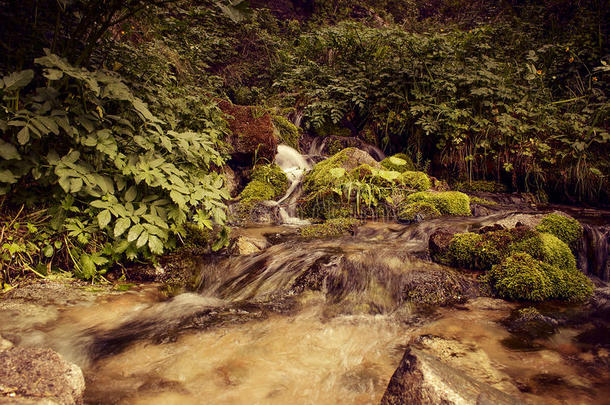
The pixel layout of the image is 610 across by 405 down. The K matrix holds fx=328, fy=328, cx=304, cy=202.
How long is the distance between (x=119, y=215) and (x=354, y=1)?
15046mm

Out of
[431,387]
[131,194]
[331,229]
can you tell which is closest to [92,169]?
[131,194]

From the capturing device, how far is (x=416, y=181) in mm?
6047

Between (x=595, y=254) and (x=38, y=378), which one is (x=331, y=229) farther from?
(x=38, y=378)

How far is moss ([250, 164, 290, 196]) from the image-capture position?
6457mm

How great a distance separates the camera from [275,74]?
11.2 metres

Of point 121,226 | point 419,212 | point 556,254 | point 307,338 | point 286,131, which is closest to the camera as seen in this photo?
point 307,338

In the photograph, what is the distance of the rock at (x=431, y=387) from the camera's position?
1.26 metres

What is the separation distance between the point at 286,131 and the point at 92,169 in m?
6.00

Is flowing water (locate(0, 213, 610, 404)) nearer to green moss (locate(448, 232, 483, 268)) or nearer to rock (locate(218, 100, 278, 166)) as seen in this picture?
green moss (locate(448, 232, 483, 268))

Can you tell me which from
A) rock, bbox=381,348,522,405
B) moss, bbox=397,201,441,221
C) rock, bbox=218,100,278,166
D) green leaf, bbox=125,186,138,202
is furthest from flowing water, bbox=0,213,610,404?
rock, bbox=218,100,278,166

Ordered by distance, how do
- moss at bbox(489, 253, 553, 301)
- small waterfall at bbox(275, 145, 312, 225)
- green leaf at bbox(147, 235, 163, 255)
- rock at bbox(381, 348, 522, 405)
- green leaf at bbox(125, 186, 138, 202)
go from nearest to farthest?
rock at bbox(381, 348, 522, 405) < green leaf at bbox(147, 235, 163, 255) < green leaf at bbox(125, 186, 138, 202) < moss at bbox(489, 253, 553, 301) < small waterfall at bbox(275, 145, 312, 225)

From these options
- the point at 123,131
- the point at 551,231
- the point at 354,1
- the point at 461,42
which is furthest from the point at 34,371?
the point at 354,1

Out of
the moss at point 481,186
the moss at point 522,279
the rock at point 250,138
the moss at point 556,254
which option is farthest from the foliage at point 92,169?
the moss at point 481,186

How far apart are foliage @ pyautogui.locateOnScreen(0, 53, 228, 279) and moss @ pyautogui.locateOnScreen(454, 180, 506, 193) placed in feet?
19.1
